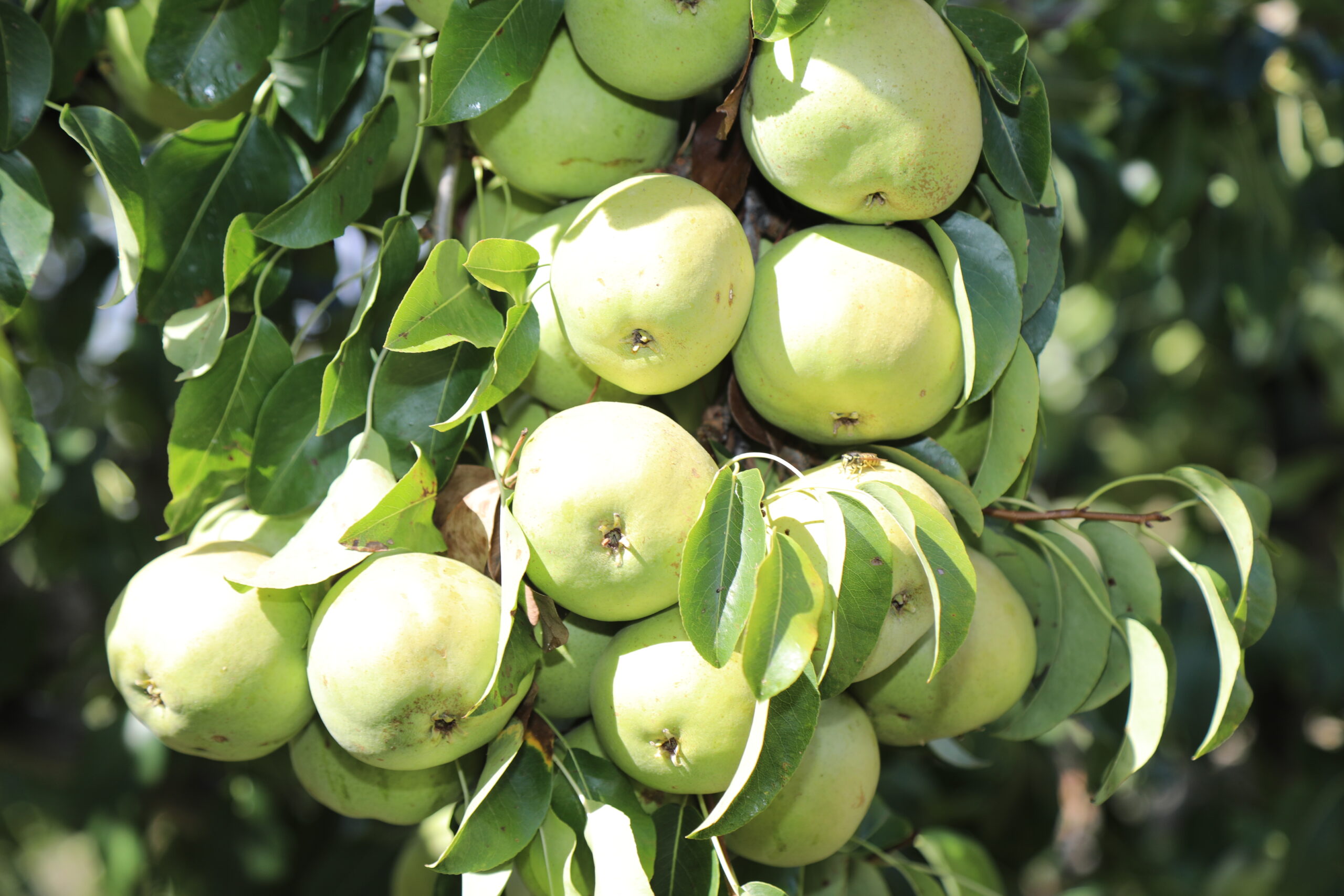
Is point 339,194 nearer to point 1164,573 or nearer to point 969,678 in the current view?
point 969,678

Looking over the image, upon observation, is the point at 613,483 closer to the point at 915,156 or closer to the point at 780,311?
the point at 780,311

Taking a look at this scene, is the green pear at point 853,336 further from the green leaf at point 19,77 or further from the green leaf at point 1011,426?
the green leaf at point 19,77

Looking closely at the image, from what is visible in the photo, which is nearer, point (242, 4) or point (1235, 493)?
point (1235, 493)

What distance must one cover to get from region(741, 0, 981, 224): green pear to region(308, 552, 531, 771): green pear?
555mm

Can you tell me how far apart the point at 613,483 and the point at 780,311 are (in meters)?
0.28

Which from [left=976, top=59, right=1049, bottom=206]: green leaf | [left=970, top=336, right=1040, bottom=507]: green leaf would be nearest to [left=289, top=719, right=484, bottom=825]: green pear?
[left=970, top=336, right=1040, bottom=507]: green leaf

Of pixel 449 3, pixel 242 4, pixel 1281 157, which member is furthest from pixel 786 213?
pixel 1281 157

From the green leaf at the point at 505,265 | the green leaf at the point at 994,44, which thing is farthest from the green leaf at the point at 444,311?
the green leaf at the point at 994,44

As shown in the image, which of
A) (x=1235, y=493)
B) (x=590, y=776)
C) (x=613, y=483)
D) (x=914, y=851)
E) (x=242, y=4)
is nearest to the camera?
(x=613, y=483)

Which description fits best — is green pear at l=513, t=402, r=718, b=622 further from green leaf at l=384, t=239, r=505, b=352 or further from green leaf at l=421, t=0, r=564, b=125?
green leaf at l=421, t=0, r=564, b=125

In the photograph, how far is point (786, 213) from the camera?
1228mm

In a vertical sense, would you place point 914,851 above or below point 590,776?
below

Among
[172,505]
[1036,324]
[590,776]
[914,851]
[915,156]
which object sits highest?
[915,156]

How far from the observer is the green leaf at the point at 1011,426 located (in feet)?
3.67
